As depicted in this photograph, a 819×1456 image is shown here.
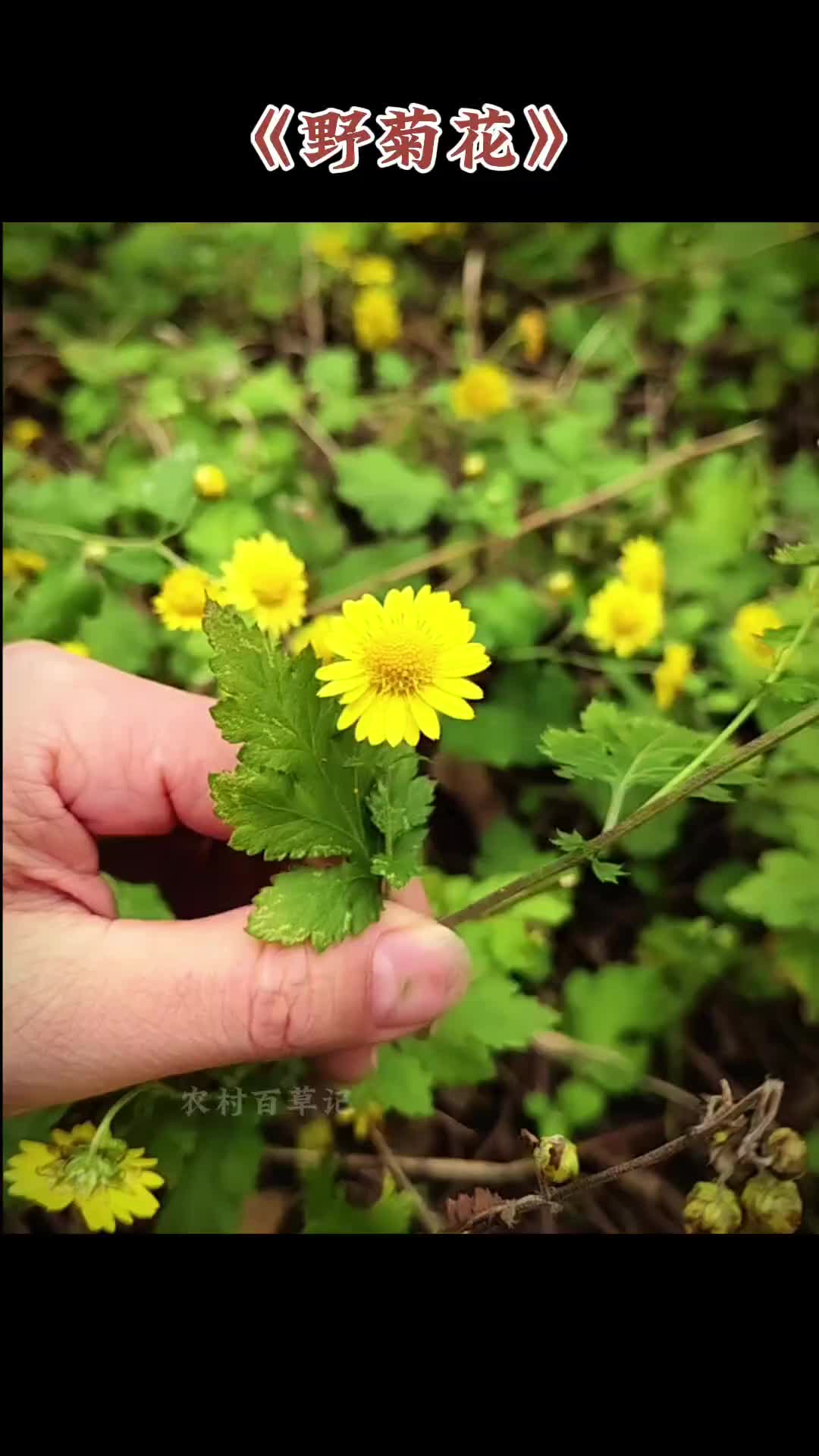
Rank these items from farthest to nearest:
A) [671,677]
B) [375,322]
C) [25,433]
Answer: [375,322], [25,433], [671,677]

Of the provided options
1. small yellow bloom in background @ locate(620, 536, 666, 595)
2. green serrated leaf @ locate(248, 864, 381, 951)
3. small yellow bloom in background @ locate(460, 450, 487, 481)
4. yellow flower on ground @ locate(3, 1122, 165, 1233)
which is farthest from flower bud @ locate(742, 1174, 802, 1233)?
small yellow bloom in background @ locate(460, 450, 487, 481)

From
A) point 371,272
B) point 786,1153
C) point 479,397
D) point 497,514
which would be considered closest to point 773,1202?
point 786,1153

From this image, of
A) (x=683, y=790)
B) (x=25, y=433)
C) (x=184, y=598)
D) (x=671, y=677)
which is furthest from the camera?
(x=25, y=433)

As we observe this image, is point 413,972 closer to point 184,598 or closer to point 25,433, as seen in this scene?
point 184,598

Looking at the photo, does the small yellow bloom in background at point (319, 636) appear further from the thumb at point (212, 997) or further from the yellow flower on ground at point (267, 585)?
the thumb at point (212, 997)

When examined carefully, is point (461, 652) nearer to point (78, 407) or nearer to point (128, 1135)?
point (128, 1135)

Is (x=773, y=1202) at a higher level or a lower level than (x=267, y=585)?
lower

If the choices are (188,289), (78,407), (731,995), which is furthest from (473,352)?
(731,995)
